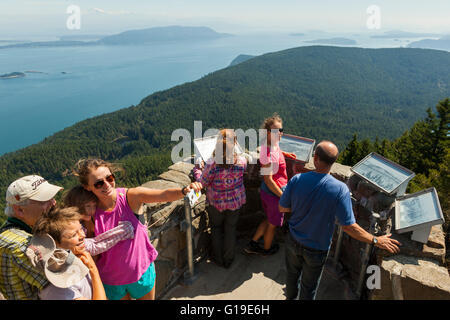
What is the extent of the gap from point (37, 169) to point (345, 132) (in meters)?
130

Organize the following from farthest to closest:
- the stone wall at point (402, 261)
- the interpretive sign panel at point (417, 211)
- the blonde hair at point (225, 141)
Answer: the blonde hair at point (225, 141) → the interpretive sign panel at point (417, 211) → the stone wall at point (402, 261)

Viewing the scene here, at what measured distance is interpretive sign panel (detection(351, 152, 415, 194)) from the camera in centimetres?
331

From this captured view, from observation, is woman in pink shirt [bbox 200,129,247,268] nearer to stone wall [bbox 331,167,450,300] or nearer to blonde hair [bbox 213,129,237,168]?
blonde hair [bbox 213,129,237,168]

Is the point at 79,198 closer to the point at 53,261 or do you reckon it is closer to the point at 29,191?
the point at 29,191

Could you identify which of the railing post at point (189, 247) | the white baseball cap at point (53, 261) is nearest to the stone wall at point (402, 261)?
the railing post at point (189, 247)

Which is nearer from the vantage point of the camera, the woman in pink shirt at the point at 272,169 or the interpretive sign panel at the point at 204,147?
the woman in pink shirt at the point at 272,169

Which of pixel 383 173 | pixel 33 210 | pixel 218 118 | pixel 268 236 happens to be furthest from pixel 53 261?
pixel 218 118

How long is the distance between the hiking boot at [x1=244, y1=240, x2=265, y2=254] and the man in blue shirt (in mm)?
1267

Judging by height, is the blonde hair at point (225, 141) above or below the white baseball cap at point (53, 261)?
above

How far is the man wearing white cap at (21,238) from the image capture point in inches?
64.4

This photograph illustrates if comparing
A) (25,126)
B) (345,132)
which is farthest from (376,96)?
(25,126)

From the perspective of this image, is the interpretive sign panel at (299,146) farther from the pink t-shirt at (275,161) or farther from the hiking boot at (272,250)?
the hiking boot at (272,250)

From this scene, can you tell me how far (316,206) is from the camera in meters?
2.65

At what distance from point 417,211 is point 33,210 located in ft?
11.5
